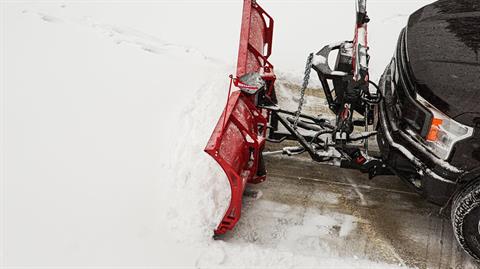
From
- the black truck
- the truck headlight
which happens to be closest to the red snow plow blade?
the black truck

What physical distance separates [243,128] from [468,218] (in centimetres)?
215

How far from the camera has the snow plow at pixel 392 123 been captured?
3971 mm

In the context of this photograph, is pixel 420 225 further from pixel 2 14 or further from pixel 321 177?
pixel 2 14

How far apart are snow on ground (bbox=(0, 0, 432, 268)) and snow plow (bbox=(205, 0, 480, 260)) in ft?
1.78

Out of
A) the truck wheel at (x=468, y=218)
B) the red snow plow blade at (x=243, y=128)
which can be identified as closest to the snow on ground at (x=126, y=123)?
the red snow plow blade at (x=243, y=128)

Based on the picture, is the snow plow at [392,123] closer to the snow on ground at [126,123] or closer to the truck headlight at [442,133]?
the truck headlight at [442,133]

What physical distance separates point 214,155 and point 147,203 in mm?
1156

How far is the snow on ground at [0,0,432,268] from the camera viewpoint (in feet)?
14.2

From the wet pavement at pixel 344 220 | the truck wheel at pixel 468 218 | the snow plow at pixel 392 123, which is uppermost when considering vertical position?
the snow plow at pixel 392 123

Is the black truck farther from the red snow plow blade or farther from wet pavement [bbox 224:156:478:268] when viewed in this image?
the red snow plow blade

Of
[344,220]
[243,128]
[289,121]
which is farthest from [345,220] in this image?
[243,128]

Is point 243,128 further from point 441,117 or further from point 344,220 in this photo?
point 441,117

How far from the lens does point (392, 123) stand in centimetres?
450

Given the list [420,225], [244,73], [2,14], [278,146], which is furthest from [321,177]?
[2,14]
